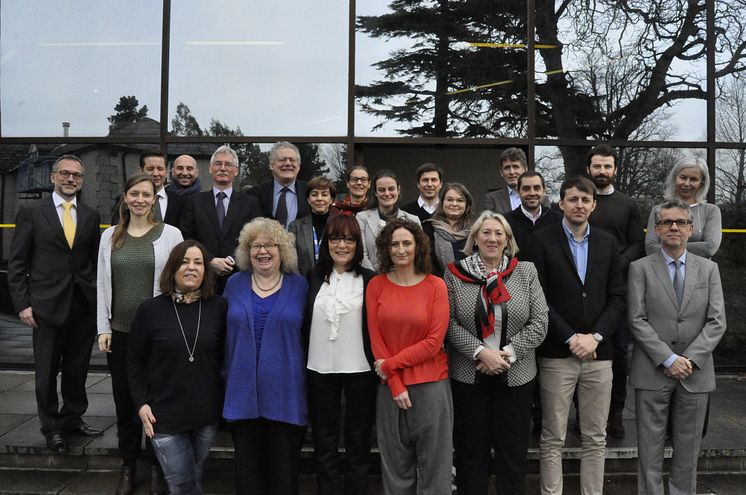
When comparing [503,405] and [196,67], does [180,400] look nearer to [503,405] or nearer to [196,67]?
[503,405]

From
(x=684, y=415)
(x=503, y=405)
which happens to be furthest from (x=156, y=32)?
(x=684, y=415)

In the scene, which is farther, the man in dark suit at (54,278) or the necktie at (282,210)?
the necktie at (282,210)

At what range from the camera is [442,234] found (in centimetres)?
390

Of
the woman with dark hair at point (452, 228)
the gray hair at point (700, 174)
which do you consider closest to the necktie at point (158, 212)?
the woman with dark hair at point (452, 228)

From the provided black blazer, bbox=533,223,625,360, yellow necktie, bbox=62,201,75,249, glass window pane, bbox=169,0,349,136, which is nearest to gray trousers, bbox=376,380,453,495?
black blazer, bbox=533,223,625,360

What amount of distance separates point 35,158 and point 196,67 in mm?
2157

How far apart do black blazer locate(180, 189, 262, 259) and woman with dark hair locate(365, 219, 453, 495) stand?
4.67ft

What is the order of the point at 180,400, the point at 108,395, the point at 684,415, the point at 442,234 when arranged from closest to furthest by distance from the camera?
the point at 180,400
the point at 684,415
the point at 442,234
the point at 108,395

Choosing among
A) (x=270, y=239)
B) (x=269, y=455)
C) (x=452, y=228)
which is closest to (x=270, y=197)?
(x=270, y=239)

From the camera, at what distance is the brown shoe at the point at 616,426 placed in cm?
440

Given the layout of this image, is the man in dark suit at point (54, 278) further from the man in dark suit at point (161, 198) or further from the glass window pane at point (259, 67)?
the glass window pane at point (259, 67)

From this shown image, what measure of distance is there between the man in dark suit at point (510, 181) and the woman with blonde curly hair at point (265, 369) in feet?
6.20

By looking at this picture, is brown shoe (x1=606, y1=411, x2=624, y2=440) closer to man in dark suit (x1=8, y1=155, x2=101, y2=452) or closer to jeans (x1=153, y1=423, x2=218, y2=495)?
jeans (x1=153, y1=423, x2=218, y2=495)

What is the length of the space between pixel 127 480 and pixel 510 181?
345 centimetres
